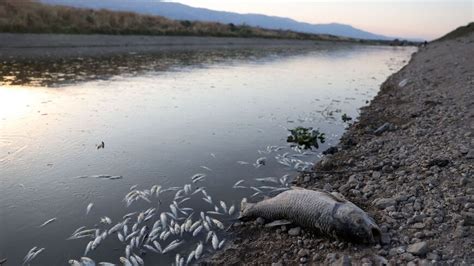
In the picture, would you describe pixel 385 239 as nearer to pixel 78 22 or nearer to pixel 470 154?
pixel 470 154

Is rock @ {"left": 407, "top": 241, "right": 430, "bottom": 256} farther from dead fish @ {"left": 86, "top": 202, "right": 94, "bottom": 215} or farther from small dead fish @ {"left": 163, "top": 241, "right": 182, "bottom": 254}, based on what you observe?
dead fish @ {"left": 86, "top": 202, "right": 94, "bottom": 215}

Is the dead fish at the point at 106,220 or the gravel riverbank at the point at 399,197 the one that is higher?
the gravel riverbank at the point at 399,197

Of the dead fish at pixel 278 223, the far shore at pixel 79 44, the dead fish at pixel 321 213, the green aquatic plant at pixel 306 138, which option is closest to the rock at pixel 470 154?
the dead fish at pixel 321 213

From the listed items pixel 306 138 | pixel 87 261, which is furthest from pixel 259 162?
pixel 87 261

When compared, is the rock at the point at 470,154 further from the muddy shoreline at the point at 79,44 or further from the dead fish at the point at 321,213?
the muddy shoreline at the point at 79,44

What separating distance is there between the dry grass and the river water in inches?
856

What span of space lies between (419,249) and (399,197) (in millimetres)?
1656

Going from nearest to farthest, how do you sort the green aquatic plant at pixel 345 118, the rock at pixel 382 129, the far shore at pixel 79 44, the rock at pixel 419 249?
the rock at pixel 419 249
the rock at pixel 382 129
the green aquatic plant at pixel 345 118
the far shore at pixel 79 44

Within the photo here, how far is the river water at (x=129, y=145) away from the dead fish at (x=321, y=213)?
0.82m

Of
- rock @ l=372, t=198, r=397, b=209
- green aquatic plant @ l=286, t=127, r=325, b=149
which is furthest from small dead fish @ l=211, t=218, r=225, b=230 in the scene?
green aquatic plant @ l=286, t=127, r=325, b=149

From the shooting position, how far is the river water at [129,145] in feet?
23.2

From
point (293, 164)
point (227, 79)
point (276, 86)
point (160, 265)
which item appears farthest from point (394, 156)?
point (227, 79)

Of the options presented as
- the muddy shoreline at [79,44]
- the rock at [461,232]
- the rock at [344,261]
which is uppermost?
the rock at [461,232]

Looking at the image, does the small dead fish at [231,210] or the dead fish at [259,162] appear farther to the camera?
the dead fish at [259,162]
